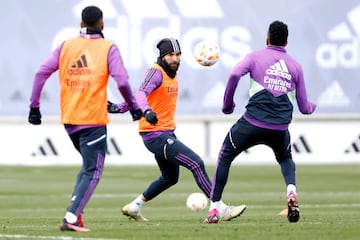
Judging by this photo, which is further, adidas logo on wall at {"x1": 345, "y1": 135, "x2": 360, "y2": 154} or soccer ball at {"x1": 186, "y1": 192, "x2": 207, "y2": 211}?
adidas logo on wall at {"x1": 345, "y1": 135, "x2": 360, "y2": 154}

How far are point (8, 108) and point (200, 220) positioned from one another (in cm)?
1922

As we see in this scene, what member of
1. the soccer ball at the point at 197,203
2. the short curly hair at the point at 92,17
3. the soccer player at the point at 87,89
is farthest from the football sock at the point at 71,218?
the soccer ball at the point at 197,203

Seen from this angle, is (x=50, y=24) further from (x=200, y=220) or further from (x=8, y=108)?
(x=200, y=220)

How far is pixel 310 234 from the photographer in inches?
488

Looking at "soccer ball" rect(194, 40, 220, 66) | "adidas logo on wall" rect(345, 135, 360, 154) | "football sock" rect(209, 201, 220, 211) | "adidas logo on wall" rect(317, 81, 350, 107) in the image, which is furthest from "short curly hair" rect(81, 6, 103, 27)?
"adidas logo on wall" rect(317, 81, 350, 107)

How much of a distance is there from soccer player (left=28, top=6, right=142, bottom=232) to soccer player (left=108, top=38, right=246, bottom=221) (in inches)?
83.6

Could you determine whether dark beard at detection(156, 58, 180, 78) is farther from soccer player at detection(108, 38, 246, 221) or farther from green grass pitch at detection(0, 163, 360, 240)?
green grass pitch at detection(0, 163, 360, 240)

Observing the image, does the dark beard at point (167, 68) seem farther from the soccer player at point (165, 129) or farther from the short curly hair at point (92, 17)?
the short curly hair at point (92, 17)

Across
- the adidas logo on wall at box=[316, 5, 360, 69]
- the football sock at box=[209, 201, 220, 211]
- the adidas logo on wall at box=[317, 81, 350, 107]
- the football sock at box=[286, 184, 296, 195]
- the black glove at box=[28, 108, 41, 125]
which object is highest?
the black glove at box=[28, 108, 41, 125]

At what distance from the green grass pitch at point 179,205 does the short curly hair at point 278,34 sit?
210 cm

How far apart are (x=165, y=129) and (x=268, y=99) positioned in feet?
5.95

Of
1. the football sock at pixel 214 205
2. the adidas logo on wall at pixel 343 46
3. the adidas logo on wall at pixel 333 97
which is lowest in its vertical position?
the adidas logo on wall at pixel 333 97

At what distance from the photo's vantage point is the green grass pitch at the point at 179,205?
41.2ft

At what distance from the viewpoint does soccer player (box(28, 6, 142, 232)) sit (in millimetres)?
12648
